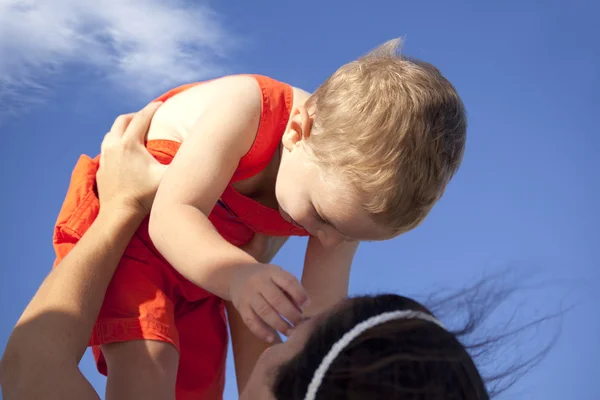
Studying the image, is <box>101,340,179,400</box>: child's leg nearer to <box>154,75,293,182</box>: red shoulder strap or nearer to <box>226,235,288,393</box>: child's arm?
<box>226,235,288,393</box>: child's arm

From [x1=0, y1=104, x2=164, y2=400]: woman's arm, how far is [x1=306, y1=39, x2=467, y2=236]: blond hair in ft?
1.49

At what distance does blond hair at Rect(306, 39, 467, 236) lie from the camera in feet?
4.04

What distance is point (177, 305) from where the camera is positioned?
5.28 ft

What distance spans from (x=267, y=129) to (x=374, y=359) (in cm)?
93

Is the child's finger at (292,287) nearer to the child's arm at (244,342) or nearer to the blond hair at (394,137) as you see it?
the blond hair at (394,137)

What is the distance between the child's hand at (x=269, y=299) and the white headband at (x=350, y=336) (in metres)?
0.21

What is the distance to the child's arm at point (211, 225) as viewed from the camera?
98cm

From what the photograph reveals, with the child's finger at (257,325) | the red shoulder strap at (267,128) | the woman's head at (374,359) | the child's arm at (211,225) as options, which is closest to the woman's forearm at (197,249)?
the child's arm at (211,225)

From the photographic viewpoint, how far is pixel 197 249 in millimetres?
1230

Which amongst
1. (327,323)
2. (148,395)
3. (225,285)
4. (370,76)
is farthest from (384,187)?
(148,395)

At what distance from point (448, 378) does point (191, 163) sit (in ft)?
2.72

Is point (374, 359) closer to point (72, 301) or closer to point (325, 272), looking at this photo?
point (72, 301)

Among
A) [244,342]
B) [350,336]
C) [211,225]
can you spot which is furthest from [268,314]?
[244,342]

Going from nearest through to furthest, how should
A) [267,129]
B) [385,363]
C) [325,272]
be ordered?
1. [385,363]
2. [267,129]
3. [325,272]
